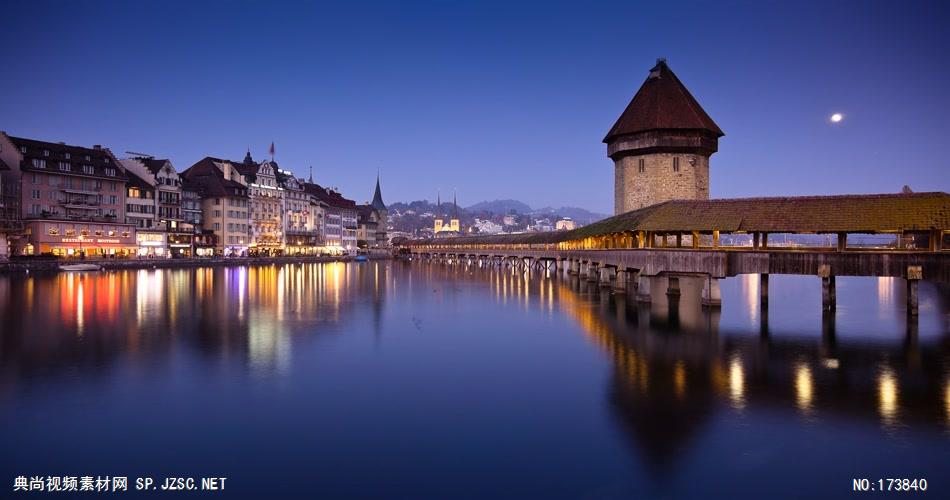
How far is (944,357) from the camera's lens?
2133 cm

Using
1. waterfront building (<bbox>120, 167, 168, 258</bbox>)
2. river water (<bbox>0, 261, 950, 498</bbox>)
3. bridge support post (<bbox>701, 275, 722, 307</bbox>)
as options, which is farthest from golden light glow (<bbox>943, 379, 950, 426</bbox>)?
waterfront building (<bbox>120, 167, 168, 258</bbox>)

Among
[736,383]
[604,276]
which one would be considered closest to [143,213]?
[604,276]

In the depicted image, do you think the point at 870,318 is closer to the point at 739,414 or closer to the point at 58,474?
the point at 739,414

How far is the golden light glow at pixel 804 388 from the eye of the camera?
49.3 feet

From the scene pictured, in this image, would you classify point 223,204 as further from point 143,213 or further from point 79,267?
point 79,267

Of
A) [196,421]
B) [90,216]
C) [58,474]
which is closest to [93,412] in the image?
[196,421]

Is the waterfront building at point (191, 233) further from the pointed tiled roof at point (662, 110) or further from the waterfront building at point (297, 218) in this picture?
the pointed tiled roof at point (662, 110)

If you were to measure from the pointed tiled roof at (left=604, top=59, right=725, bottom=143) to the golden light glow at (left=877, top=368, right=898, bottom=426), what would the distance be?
3489cm

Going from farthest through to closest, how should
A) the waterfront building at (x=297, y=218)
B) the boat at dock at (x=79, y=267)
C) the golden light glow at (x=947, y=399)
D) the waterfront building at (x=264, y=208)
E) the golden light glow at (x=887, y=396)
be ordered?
1. the waterfront building at (x=297, y=218)
2. the waterfront building at (x=264, y=208)
3. the boat at dock at (x=79, y=267)
4. the golden light glow at (x=947, y=399)
5. the golden light glow at (x=887, y=396)

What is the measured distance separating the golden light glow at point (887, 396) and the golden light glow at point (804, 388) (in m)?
1.51

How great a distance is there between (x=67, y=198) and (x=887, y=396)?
84457 mm

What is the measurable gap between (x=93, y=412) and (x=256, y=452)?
5.11 metres

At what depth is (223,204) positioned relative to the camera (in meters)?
98.6

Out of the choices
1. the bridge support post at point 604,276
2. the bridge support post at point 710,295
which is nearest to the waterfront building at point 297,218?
the bridge support post at point 604,276
